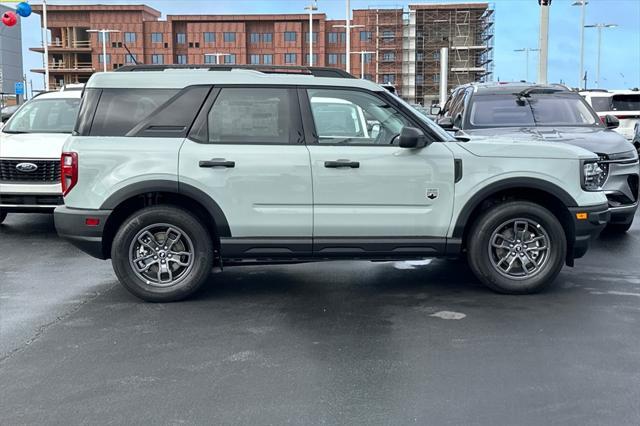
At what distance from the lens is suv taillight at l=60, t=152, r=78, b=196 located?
6062 millimetres

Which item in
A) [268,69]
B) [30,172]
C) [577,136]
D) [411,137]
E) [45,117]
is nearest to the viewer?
[411,137]

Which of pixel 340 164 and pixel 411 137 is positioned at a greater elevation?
pixel 411 137

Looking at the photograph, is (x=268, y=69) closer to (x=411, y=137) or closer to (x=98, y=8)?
(x=411, y=137)

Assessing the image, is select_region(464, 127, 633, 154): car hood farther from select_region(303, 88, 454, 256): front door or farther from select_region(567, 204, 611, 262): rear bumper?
select_region(303, 88, 454, 256): front door

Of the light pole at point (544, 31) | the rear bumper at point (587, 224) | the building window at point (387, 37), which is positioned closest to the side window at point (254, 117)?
the rear bumper at point (587, 224)

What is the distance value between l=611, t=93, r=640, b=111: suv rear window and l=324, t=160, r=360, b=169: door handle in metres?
17.4

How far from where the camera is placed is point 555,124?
9836mm

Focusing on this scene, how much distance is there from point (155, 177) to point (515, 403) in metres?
3.49

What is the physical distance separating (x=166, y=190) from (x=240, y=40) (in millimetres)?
95168

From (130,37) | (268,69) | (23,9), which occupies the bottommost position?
(268,69)

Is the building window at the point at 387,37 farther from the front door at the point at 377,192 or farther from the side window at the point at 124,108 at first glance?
the side window at the point at 124,108

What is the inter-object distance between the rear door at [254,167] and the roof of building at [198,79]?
9 centimetres

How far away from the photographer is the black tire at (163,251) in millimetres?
6164

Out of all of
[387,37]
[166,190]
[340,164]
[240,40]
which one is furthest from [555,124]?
[240,40]
